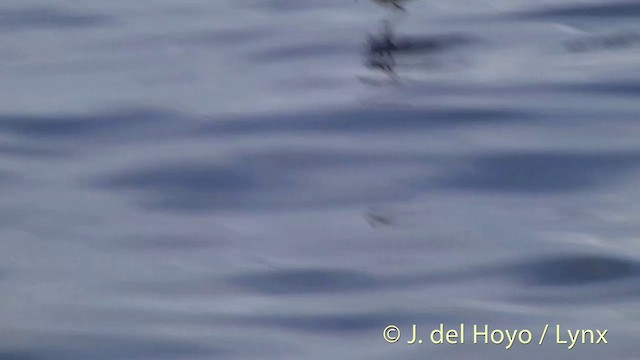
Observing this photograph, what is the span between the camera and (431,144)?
7.34 m

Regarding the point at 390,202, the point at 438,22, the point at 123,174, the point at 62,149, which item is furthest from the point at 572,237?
the point at 438,22

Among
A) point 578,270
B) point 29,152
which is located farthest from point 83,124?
point 578,270

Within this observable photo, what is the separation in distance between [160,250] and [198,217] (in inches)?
14.2

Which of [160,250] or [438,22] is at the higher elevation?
[438,22]

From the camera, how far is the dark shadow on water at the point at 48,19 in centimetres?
993

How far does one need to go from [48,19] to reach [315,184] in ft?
12.2

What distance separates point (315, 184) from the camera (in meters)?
6.85

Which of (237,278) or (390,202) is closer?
(237,278)

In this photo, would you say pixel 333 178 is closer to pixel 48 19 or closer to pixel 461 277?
pixel 461 277

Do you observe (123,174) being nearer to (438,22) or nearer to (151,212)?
(151,212)

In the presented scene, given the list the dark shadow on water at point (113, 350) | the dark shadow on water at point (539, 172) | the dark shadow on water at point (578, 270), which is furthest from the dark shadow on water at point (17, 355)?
the dark shadow on water at point (539, 172)

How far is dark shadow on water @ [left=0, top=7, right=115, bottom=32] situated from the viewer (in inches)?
391

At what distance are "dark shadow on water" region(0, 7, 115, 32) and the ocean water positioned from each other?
0.06 metres

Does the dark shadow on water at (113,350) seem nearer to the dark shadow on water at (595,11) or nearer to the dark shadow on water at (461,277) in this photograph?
the dark shadow on water at (461,277)
